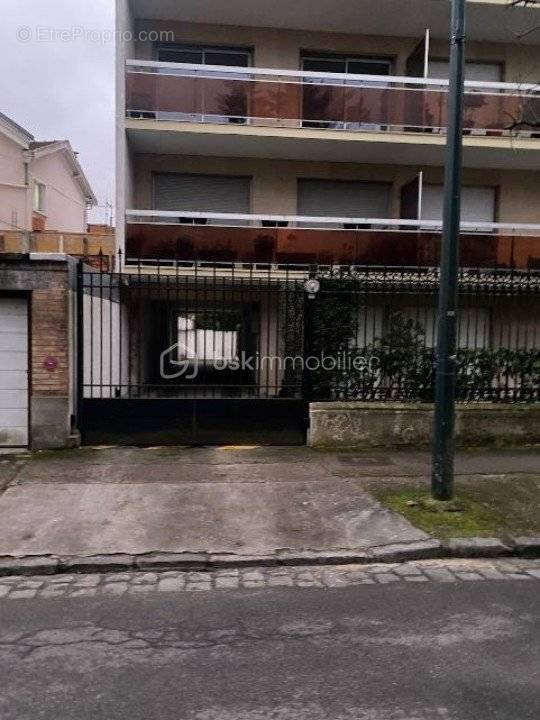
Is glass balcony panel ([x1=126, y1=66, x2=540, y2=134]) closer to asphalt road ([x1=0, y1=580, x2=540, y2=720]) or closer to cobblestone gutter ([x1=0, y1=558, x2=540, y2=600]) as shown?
cobblestone gutter ([x1=0, y1=558, x2=540, y2=600])

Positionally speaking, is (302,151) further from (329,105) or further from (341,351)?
(341,351)

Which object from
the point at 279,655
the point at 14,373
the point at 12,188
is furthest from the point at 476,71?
the point at 12,188

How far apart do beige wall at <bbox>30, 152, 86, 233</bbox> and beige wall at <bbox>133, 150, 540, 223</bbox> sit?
10.7 metres

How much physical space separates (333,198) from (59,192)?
16538mm

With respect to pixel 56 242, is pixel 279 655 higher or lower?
lower

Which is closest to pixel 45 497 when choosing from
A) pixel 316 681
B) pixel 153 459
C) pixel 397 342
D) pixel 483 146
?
pixel 153 459

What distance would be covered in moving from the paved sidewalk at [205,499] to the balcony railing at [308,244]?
15.4 feet

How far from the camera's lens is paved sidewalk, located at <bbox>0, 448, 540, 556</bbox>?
5043 mm

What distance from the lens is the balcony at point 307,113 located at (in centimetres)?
1173

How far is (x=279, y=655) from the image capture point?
3.37 m

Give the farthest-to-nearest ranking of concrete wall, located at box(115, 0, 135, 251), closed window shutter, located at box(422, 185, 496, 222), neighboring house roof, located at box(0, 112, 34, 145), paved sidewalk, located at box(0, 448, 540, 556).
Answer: neighboring house roof, located at box(0, 112, 34, 145) < closed window shutter, located at box(422, 185, 496, 222) < concrete wall, located at box(115, 0, 135, 251) < paved sidewalk, located at box(0, 448, 540, 556)

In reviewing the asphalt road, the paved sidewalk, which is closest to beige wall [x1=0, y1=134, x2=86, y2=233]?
the paved sidewalk

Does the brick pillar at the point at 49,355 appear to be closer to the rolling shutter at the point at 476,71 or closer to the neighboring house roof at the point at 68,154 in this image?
the rolling shutter at the point at 476,71

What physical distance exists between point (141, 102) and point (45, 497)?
336 inches
